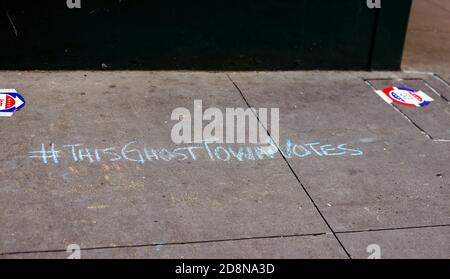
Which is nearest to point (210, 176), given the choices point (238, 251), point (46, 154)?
point (238, 251)

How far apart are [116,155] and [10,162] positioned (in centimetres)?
89

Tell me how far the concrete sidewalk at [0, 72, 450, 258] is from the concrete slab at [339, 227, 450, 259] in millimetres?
11

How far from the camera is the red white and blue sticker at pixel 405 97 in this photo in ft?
21.3

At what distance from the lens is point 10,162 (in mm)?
4641

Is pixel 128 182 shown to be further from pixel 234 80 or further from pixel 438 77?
pixel 438 77

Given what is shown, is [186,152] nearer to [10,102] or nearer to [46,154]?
[46,154]

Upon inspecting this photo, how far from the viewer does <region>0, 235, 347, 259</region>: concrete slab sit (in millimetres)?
3705
